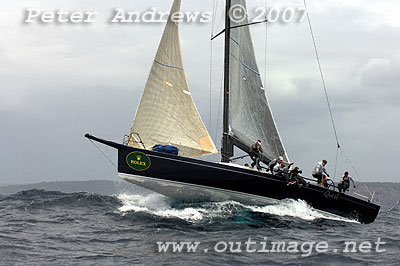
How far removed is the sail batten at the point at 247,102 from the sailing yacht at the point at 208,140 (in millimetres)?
42

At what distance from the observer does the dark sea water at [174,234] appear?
10516mm

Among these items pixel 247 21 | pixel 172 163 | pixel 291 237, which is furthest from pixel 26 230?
pixel 247 21

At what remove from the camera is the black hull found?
52.6 ft

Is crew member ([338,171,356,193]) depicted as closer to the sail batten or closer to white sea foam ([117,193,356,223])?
white sea foam ([117,193,356,223])

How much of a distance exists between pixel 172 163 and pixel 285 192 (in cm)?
488

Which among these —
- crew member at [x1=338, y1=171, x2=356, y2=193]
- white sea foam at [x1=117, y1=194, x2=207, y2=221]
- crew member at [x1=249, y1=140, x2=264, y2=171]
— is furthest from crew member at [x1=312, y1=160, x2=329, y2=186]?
white sea foam at [x1=117, y1=194, x2=207, y2=221]

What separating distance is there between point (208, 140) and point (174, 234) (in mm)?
5683

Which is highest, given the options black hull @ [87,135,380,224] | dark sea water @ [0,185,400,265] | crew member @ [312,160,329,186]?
crew member @ [312,160,329,186]

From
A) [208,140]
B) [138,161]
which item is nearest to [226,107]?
[208,140]

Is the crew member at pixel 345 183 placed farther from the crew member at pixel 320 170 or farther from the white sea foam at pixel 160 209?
the white sea foam at pixel 160 209

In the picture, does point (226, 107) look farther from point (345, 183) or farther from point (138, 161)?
point (345, 183)

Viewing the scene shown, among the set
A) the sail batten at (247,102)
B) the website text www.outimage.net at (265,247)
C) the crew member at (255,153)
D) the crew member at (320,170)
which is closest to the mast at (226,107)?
the sail batten at (247,102)

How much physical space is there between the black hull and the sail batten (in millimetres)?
2319

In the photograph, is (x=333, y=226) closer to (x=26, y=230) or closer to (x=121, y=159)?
(x=121, y=159)
